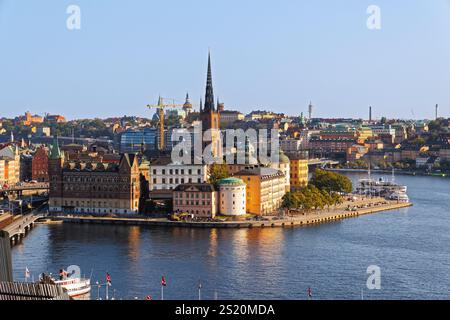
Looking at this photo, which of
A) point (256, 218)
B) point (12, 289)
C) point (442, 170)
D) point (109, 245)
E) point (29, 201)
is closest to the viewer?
point (12, 289)

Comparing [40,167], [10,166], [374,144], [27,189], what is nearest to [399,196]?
[27,189]

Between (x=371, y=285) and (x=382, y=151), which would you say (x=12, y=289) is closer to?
(x=371, y=285)

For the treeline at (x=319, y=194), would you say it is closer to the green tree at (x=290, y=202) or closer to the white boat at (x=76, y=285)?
the green tree at (x=290, y=202)

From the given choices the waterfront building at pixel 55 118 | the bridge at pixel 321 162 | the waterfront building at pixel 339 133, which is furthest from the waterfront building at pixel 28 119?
the bridge at pixel 321 162

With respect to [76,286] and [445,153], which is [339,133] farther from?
[76,286]

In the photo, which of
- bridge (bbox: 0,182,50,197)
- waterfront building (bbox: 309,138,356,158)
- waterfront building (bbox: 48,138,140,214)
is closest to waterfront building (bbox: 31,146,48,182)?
bridge (bbox: 0,182,50,197)

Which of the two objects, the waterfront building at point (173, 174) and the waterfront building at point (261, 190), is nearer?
the waterfront building at point (261, 190)

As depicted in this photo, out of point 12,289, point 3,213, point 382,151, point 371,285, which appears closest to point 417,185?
point 382,151
